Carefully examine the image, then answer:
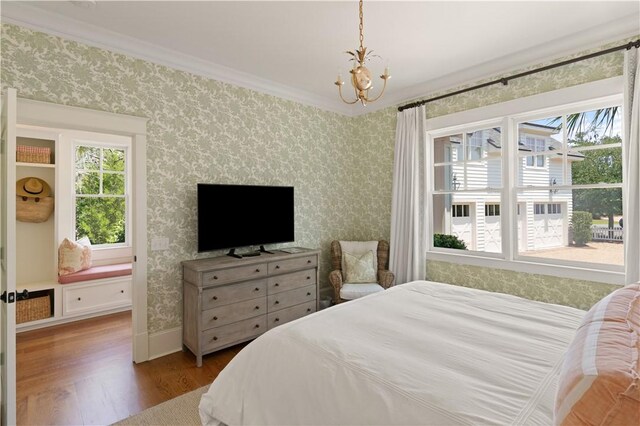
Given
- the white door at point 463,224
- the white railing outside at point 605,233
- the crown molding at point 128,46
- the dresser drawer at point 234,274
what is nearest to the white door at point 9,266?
the crown molding at point 128,46

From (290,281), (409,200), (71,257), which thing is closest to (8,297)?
(290,281)

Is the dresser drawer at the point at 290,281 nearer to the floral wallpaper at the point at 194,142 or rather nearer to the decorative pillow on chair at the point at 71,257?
the floral wallpaper at the point at 194,142

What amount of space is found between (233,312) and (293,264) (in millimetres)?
786

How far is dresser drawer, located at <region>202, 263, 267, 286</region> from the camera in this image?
2.85 meters

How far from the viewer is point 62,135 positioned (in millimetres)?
4355

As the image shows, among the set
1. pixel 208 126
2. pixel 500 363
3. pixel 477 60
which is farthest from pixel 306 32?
pixel 500 363

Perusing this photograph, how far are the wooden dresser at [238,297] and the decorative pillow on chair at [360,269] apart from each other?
587mm

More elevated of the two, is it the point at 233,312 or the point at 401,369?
the point at 401,369

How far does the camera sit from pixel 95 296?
4113 millimetres

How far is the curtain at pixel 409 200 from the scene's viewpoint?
3814mm

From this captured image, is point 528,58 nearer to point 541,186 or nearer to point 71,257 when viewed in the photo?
point 541,186

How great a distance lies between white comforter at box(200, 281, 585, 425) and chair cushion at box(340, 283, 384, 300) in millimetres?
1610

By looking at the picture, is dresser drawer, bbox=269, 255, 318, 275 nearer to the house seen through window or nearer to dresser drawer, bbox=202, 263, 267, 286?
dresser drawer, bbox=202, 263, 267, 286

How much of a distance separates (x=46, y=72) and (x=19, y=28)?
0.32m
